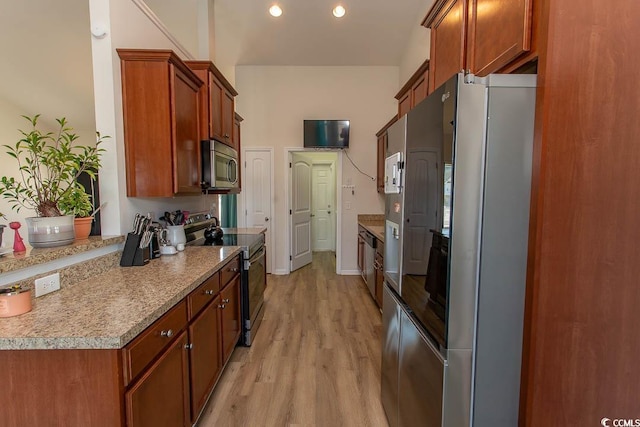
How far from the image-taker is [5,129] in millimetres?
2973

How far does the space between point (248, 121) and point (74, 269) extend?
3664mm

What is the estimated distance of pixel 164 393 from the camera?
50.9 inches

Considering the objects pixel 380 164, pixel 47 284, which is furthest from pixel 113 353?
pixel 380 164

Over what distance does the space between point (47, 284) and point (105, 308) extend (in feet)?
1.49

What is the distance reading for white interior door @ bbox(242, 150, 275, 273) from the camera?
15.8 ft

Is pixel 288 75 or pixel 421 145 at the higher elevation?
pixel 288 75

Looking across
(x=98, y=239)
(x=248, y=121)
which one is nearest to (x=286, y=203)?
(x=248, y=121)

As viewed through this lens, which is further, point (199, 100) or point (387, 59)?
point (387, 59)

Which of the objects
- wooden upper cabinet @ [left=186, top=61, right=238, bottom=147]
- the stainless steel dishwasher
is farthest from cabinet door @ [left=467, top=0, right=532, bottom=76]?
the stainless steel dishwasher

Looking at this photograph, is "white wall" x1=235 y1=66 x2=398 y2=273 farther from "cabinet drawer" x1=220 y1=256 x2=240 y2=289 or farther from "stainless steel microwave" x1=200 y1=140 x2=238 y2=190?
"cabinet drawer" x1=220 y1=256 x2=240 y2=289

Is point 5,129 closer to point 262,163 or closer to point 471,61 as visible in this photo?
point 262,163

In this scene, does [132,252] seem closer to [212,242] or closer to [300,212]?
[212,242]

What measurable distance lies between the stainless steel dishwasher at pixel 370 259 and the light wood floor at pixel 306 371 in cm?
24

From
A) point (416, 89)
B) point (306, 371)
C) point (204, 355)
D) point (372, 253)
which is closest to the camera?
point (204, 355)
